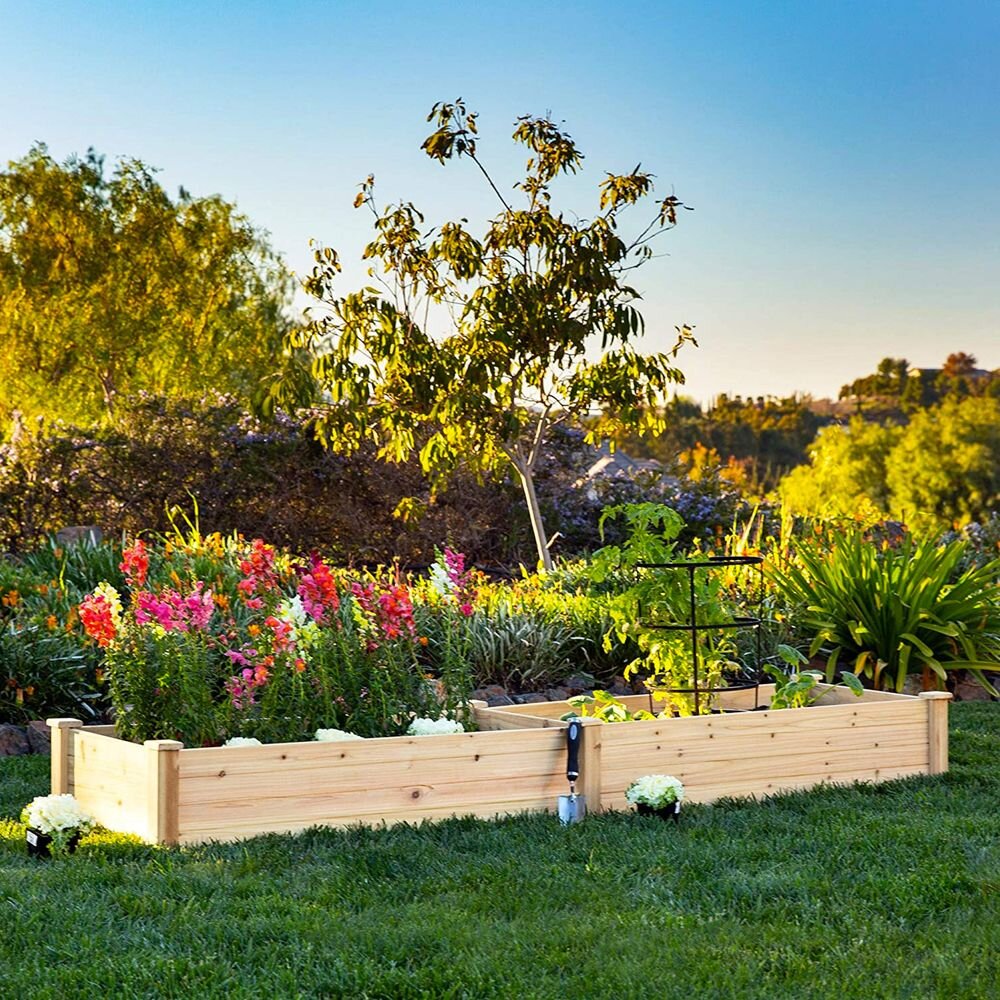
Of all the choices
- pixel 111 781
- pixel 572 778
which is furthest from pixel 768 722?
pixel 111 781

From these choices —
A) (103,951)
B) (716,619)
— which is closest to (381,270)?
(716,619)

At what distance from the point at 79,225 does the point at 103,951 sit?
2310 cm

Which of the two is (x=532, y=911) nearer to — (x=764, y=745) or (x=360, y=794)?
(x=360, y=794)

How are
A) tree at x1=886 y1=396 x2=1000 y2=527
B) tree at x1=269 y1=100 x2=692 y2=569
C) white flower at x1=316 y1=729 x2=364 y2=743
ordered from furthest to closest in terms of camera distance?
tree at x1=886 y1=396 x2=1000 y2=527, tree at x1=269 y1=100 x2=692 y2=569, white flower at x1=316 y1=729 x2=364 y2=743

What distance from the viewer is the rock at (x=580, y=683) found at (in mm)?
7547

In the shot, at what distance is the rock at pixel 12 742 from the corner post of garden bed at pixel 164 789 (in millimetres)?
2238

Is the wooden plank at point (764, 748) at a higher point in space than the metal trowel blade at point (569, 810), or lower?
higher

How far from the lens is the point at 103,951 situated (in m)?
3.34

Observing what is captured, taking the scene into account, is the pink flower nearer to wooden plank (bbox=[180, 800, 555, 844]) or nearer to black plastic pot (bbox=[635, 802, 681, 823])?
wooden plank (bbox=[180, 800, 555, 844])

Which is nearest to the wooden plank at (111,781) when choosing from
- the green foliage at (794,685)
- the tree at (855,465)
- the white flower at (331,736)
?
the white flower at (331,736)

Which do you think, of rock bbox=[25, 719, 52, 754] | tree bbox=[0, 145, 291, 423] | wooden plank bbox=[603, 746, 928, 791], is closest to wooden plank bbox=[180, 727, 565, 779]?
wooden plank bbox=[603, 746, 928, 791]

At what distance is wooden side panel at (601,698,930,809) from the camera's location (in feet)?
16.8

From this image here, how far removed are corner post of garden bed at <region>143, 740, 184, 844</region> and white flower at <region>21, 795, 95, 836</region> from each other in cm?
25

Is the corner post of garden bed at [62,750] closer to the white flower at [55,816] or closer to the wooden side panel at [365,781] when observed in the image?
the white flower at [55,816]
